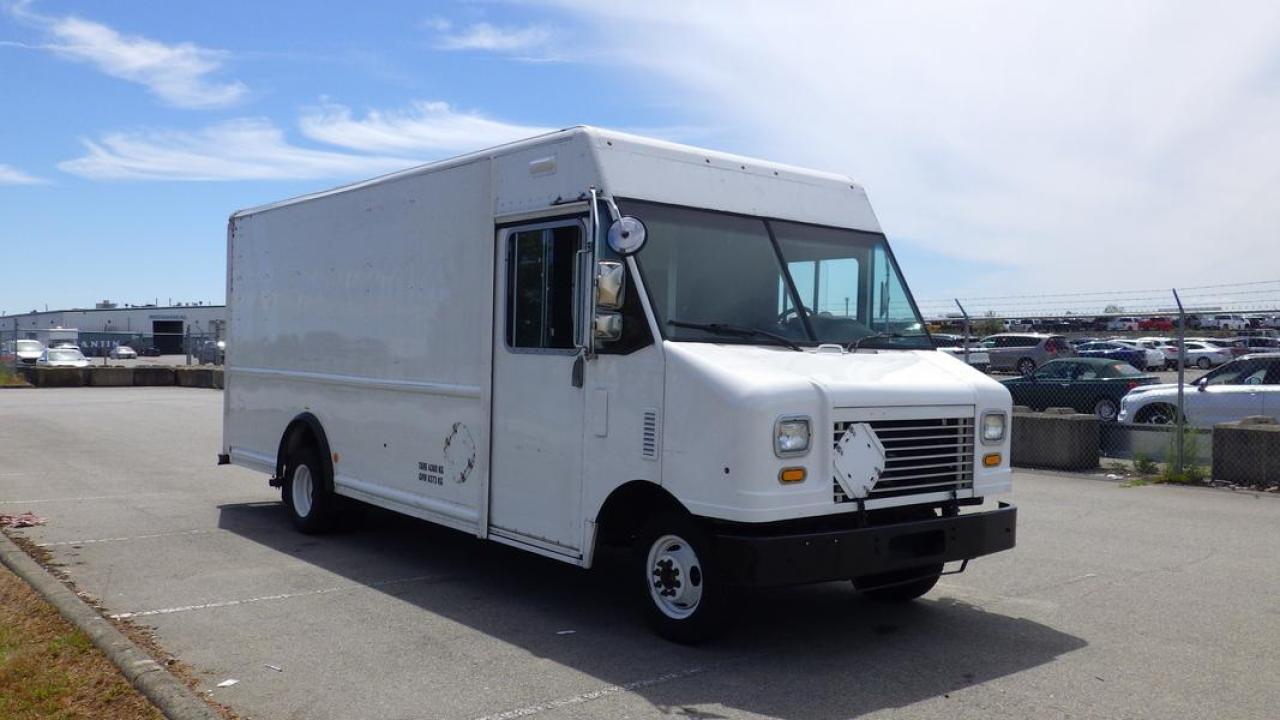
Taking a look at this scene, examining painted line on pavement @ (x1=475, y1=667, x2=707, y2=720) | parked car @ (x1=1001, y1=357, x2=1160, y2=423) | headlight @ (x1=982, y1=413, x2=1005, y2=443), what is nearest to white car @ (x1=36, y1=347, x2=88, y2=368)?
parked car @ (x1=1001, y1=357, x2=1160, y2=423)

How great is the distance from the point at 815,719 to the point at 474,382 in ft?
11.2

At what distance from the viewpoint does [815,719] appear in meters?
4.91

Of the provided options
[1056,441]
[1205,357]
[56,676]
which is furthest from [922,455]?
[1205,357]

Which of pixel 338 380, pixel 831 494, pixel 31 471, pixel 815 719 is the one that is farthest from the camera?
pixel 31 471

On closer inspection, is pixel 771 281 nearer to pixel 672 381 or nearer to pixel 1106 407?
pixel 672 381

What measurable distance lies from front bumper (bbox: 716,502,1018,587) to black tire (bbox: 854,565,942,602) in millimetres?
201

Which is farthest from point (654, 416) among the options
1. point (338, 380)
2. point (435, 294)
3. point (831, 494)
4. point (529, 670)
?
point (338, 380)

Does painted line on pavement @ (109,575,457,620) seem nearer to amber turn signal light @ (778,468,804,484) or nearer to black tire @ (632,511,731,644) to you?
black tire @ (632,511,731,644)

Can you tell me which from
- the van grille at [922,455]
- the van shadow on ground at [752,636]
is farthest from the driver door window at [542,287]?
the van grille at [922,455]

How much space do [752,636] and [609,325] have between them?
1980 mm

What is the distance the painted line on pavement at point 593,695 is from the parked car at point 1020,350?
1359 inches

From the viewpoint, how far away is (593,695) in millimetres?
5234

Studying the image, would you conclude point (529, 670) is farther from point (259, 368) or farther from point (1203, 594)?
point (259, 368)

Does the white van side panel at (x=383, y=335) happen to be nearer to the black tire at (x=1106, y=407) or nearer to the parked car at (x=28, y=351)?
the black tire at (x=1106, y=407)
